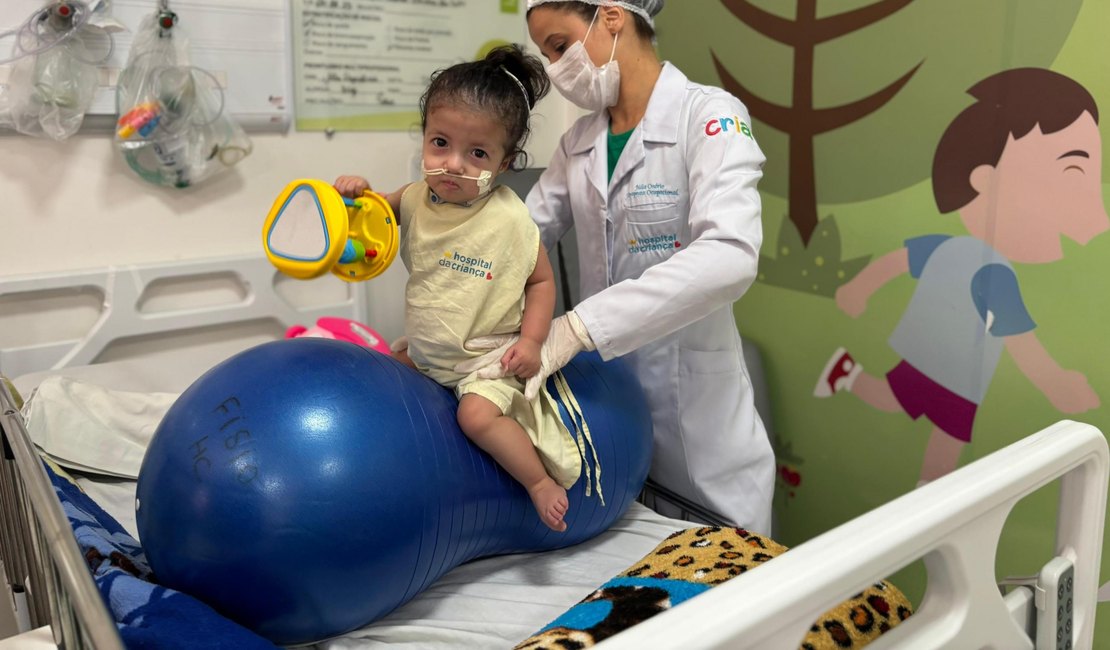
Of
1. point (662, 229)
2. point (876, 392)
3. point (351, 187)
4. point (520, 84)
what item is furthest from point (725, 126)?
point (876, 392)

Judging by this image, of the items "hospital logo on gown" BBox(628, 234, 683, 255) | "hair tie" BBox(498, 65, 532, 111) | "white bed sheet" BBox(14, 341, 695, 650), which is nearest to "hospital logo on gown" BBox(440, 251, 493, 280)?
"hair tie" BBox(498, 65, 532, 111)

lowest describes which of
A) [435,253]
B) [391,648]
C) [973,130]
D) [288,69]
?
[391,648]

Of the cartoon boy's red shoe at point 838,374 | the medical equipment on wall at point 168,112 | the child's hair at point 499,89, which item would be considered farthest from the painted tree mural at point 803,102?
the medical equipment on wall at point 168,112

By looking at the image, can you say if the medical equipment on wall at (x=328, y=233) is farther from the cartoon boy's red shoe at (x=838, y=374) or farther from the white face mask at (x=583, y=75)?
the cartoon boy's red shoe at (x=838, y=374)

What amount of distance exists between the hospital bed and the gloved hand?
37 cm

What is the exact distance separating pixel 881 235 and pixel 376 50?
1.59 meters

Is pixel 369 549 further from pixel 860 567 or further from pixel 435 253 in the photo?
pixel 860 567

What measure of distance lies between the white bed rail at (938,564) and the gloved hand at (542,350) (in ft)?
2.16

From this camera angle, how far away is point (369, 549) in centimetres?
123

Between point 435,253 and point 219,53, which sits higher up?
point 219,53

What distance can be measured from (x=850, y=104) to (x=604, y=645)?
1.93 meters

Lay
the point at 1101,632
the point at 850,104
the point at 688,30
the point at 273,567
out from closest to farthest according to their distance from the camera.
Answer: the point at 273,567 < the point at 1101,632 < the point at 850,104 < the point at 688,30

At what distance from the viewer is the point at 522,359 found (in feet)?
4.81

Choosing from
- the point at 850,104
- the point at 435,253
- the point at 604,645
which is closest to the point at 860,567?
the point at 604,645
